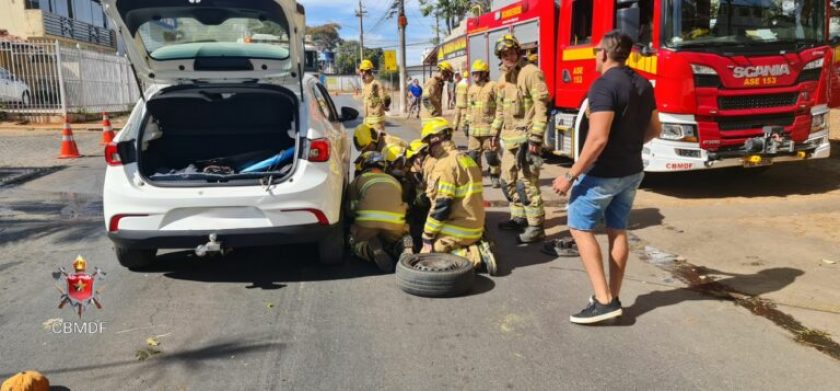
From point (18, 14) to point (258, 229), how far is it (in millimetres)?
28423

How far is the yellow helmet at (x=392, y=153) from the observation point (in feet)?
18.1

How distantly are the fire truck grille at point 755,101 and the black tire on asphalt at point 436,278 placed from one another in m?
4.50

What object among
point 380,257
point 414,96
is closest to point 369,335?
point 380,257

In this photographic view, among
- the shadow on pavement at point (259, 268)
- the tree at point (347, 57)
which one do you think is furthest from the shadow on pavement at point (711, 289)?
the tree at point (347, 57)

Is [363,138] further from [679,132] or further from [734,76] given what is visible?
[734,76]

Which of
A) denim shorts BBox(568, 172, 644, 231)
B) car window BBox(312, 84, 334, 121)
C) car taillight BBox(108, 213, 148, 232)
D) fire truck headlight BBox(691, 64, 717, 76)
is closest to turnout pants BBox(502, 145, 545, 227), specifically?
car window BBox(312, 84, 334, 121)

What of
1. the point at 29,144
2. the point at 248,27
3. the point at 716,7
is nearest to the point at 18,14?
the point at 29,144

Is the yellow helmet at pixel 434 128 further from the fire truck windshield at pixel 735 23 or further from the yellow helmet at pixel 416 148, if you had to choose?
the fire truck windshield at pixel 735 23

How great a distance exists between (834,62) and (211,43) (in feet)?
24.5

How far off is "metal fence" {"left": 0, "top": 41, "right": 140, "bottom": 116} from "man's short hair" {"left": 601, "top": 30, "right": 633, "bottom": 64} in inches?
692

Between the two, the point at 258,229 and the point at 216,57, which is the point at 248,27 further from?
the point at 258,229

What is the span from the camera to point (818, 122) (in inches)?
307

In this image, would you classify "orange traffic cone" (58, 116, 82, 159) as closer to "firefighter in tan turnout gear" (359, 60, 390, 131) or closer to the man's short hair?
"firefighter in tan turnout gear" (359, 60, 390, 131)

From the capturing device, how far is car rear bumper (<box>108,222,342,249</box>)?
423 centimetres
